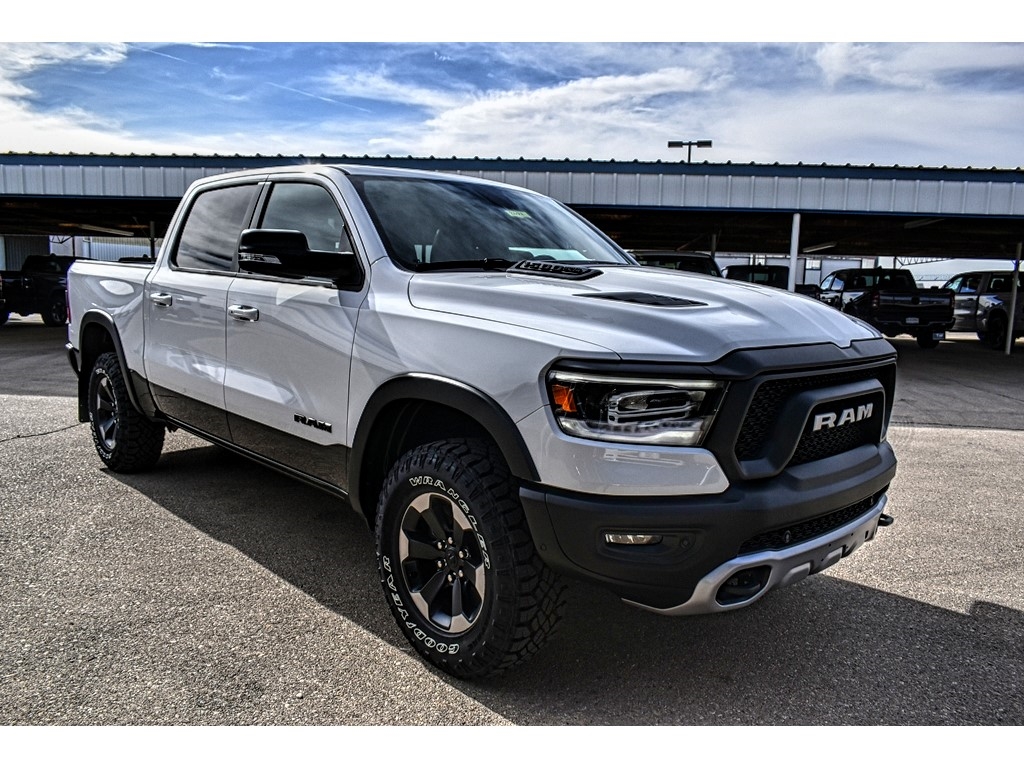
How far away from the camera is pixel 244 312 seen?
12.1 ft

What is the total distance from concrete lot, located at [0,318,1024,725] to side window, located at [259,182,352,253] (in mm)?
1574

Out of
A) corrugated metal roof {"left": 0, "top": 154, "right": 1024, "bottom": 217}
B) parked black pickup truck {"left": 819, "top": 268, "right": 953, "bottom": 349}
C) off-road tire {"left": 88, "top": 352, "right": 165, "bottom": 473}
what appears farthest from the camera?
parked black pickup truck {"left": 819, "top": 268, "right": 953, "bottom": 349}

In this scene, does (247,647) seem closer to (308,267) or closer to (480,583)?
(480,583)

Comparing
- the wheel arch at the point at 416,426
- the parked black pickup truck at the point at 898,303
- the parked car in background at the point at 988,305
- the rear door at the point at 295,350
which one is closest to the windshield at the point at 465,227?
the rear door at the point at 295,350

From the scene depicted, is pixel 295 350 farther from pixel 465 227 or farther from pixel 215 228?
pixel 215 228

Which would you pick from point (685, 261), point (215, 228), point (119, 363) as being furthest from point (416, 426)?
point (685, 261)


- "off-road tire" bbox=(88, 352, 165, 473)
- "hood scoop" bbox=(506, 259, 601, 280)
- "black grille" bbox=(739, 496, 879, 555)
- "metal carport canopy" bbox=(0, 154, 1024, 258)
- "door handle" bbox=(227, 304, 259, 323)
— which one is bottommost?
"off-road tire" bbox=(88, 352, 165, 473)

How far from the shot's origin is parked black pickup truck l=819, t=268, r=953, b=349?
58.1 feet

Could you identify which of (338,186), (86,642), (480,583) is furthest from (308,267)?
(86,642)

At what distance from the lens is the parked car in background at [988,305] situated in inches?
757

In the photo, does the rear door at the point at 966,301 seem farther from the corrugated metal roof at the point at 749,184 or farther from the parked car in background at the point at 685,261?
the parked car in background at the point at 685,261

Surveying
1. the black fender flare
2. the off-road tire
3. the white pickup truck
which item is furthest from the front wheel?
the off-road tire

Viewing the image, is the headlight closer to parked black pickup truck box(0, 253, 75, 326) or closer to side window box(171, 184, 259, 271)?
side window box(171, 184, 259, 271)

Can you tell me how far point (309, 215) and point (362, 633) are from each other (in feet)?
6.28
